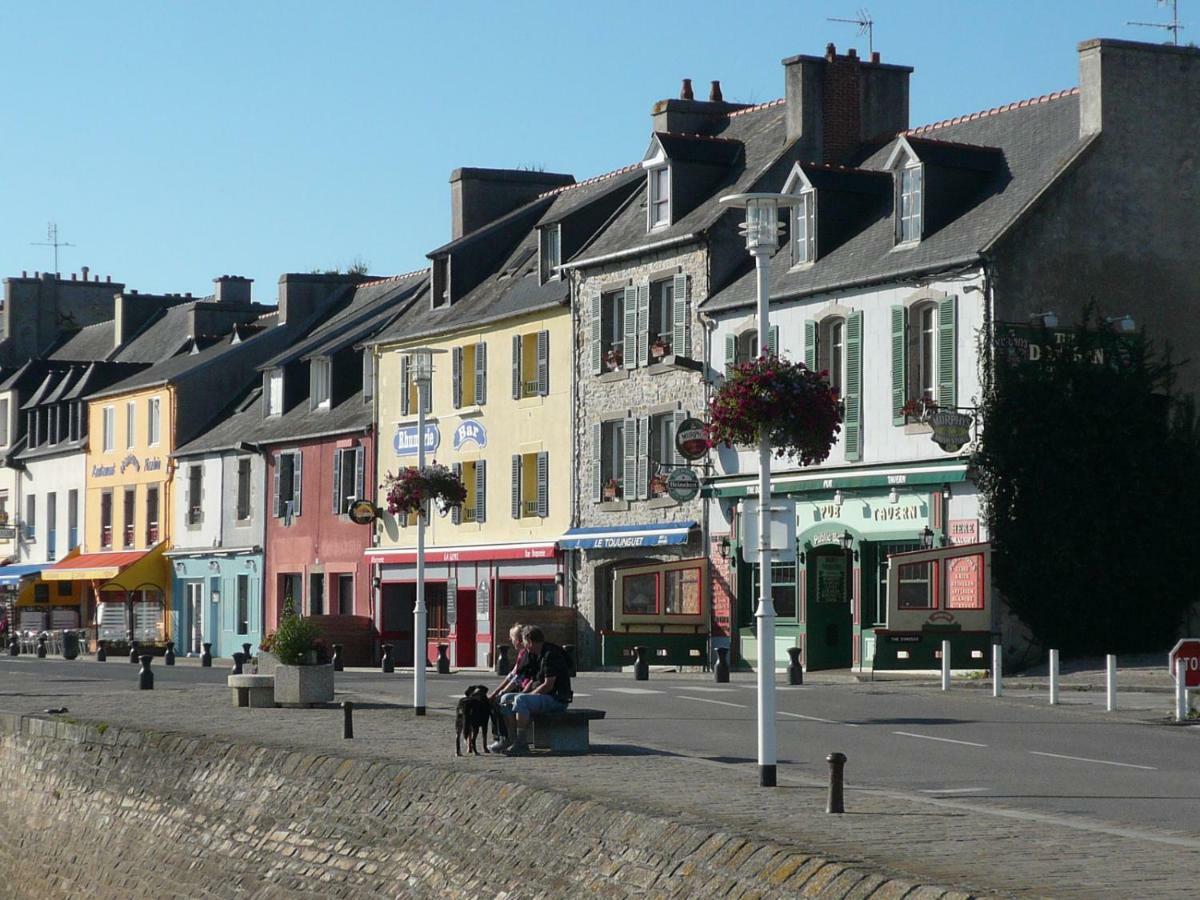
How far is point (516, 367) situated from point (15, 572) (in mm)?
27428

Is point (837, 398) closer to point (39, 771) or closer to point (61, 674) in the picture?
point (39, 771)

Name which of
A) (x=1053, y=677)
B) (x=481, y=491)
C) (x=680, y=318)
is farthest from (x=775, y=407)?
(x=481, y=491)

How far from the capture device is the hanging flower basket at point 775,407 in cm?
1681

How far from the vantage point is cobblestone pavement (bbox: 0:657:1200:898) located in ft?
33.9

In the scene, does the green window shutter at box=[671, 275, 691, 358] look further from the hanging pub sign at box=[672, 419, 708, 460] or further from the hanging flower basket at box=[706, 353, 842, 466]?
the hanging flower basket at box=[706, 353, 842, 466]

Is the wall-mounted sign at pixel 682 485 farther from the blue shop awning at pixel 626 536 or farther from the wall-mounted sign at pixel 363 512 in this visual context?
the wall-mounted sign at pixel 363 512

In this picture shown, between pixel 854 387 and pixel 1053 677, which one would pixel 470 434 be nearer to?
pixel 854 387

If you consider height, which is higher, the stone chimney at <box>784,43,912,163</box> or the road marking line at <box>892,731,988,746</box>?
the stone chimney at <box>784,43,912,163</box>

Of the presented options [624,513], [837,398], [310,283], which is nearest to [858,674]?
[624,513]

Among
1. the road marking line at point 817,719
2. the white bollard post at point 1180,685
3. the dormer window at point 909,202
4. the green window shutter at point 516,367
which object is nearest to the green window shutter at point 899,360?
the dormer window at point 909,202

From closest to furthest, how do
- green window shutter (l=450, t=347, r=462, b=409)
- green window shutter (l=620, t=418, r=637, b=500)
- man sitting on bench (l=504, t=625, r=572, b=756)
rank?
1. man sitting on bench (l=504, t=625, r=572, b=756)
2. green window shutter (l=620, t=418, r=637, b=500)
3. green window shutter (l=450, t=347, r=462, b=409)

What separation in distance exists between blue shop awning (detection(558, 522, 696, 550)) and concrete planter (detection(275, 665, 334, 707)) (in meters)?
14.5

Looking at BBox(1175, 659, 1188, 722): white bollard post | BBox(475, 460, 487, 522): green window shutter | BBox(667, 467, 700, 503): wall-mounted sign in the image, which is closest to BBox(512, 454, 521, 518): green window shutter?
BBox(475, 460, 487, 522): green window shutter

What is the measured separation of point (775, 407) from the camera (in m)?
16.8
